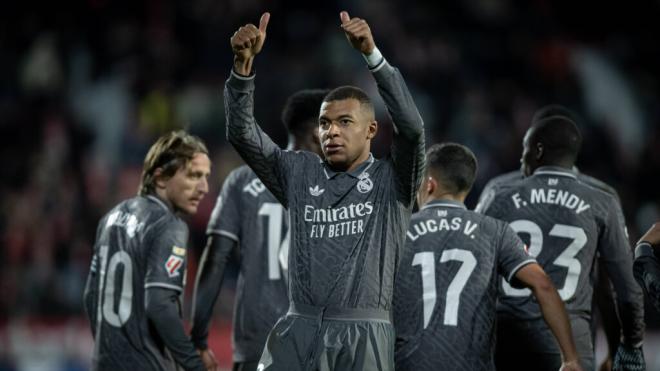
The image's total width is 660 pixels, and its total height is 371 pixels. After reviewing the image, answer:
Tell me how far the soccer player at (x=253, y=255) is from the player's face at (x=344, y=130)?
1.52 metres

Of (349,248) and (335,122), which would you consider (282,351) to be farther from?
(335,122)

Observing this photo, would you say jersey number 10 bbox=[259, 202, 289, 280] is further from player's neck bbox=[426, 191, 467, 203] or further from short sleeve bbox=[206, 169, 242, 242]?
player's neck bbox=[426, 191, 467, 203]

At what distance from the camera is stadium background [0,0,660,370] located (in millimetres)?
12852

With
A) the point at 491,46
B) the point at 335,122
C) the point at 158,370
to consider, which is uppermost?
the point at 491,46

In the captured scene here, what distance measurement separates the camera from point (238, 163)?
13.7 m

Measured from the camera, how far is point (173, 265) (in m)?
6.09

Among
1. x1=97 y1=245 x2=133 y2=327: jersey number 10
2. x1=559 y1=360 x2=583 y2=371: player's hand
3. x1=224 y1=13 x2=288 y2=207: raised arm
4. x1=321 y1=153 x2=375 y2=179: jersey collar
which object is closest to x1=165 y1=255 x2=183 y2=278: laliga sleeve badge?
x1=97 y1=245 x2=133 y2=327: jersey number 10

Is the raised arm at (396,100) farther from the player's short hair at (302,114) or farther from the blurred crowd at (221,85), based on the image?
the blurred crowd at (221,85)

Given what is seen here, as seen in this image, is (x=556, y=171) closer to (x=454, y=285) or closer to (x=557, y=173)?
(x=557, y=173)

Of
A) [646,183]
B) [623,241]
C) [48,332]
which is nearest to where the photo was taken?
[623,241]

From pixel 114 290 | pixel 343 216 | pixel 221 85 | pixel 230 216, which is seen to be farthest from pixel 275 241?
pixel 221 85

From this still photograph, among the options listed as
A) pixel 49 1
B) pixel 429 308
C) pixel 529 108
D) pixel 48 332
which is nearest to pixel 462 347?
pixel 429 308

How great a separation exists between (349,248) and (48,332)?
26.0 ft

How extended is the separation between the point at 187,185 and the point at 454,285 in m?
1.79
